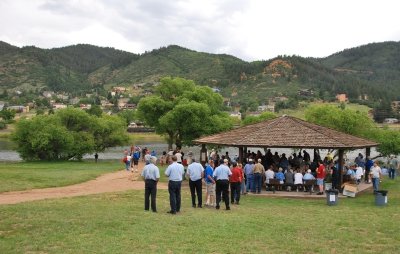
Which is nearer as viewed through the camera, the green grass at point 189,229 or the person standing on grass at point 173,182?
the green grass at point 189,229

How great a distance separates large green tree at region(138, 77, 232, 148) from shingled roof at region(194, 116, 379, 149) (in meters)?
13.5

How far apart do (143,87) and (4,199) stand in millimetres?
185189

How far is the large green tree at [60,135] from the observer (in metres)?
40.2

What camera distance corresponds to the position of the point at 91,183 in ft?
73.9

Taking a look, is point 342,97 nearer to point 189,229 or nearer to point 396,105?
point 396,105

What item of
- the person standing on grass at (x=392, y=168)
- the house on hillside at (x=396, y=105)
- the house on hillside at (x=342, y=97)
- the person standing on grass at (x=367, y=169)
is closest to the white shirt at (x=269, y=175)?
the person standing on grass at (x=367, y=169)

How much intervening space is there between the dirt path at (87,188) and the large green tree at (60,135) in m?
15.6

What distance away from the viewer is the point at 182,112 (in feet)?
124

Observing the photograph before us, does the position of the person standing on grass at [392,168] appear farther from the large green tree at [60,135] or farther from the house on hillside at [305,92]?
the house on hillside at [305,92]

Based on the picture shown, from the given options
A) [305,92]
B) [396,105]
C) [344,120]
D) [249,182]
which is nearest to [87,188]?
[249,182]

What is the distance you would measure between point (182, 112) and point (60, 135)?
1141 cm

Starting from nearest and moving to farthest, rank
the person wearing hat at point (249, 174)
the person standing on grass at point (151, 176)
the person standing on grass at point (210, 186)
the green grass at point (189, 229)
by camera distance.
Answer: the green grass at point (189, 229) < the person standing on grass at point (151, 176) < the person standing on grass at point (210, 186) < the person wearing hat at point (249, 174)

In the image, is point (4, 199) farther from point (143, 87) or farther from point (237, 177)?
point (143, 87)

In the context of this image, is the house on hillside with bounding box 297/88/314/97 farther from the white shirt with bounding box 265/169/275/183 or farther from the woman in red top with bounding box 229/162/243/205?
the woman in red top with bounding box 229/162/243/205
